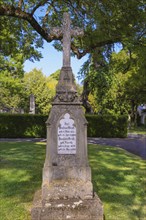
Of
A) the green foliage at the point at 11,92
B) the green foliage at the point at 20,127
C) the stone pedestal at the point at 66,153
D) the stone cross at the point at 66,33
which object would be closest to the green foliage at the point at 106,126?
the green foliage at the point at 20,127

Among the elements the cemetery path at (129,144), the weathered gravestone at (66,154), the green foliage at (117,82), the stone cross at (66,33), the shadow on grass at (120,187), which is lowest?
the shadow on grass at (120,187)

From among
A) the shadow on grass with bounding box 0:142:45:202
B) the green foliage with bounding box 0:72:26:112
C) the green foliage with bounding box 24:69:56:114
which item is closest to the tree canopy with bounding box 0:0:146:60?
the shadow on grass with bounding box 0:142:45:202

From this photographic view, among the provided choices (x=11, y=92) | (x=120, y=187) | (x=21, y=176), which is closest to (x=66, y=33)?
(x=120, y=187)

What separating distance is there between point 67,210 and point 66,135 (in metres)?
1.25

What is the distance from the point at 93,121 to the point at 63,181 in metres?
16.8

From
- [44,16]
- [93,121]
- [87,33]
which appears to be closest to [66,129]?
[87,33]

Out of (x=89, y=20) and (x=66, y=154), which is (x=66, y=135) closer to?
(x=66, y=154)

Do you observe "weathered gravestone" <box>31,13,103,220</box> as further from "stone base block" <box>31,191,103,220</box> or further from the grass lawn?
the grass lawn

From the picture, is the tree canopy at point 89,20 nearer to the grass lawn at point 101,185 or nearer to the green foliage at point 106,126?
the grass lawn at point 101,185

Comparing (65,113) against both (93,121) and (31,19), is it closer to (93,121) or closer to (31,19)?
(31,19)

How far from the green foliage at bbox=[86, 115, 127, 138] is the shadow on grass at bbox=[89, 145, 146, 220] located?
10.9 m

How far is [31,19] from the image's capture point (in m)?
10.8

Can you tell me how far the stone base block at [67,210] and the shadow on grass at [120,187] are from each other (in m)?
0.37

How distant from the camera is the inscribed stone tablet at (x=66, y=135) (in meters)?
4.89
